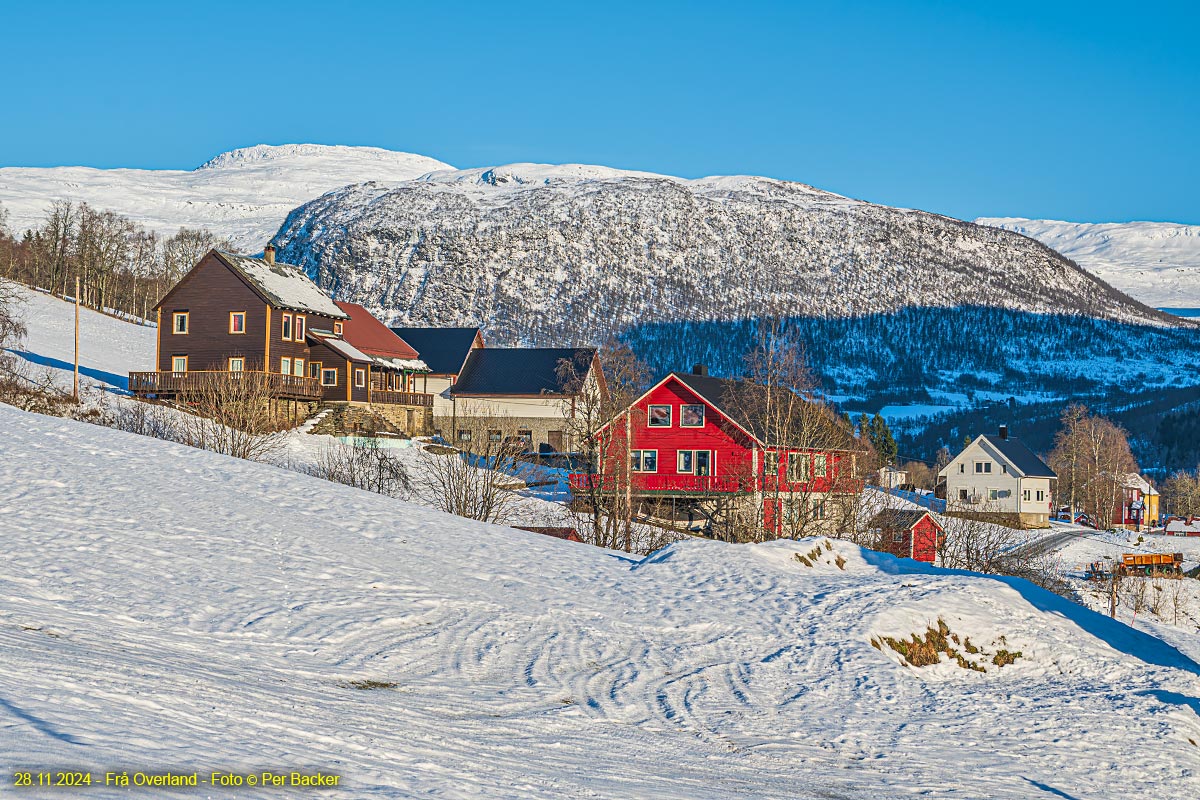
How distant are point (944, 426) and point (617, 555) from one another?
184 metres

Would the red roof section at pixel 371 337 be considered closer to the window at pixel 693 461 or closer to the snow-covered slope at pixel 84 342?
the snow-covered slope at pixel 84 342

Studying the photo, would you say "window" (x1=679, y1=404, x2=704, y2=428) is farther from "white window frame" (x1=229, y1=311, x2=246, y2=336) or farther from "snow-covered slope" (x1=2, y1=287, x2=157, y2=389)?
"snow-covered slope" (x1=2, y1=287, x2=157, y2=389)

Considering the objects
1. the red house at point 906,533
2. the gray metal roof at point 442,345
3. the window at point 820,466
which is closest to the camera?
the window at point 820,466

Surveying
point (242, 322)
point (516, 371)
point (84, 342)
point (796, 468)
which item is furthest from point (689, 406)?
point (84, 342)

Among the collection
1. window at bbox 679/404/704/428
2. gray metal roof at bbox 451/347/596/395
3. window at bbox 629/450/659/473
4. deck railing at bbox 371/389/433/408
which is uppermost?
gray metal roof at bbox 451/347/596/395

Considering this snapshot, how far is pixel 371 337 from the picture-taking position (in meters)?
72.6

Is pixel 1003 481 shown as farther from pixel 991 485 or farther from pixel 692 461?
pixel 692 461

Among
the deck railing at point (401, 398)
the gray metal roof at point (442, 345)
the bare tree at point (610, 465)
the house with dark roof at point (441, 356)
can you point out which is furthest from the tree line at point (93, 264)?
the bare tree at point (610, 465)

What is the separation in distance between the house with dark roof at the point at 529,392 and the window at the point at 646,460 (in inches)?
512

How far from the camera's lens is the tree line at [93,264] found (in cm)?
10794

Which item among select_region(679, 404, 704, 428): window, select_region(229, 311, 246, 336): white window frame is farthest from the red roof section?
select_region(679, 404, 704, 428): window

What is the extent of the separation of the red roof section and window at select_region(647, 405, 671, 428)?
20.2 meters

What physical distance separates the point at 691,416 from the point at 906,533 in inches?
533

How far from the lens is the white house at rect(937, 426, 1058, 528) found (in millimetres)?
95188
